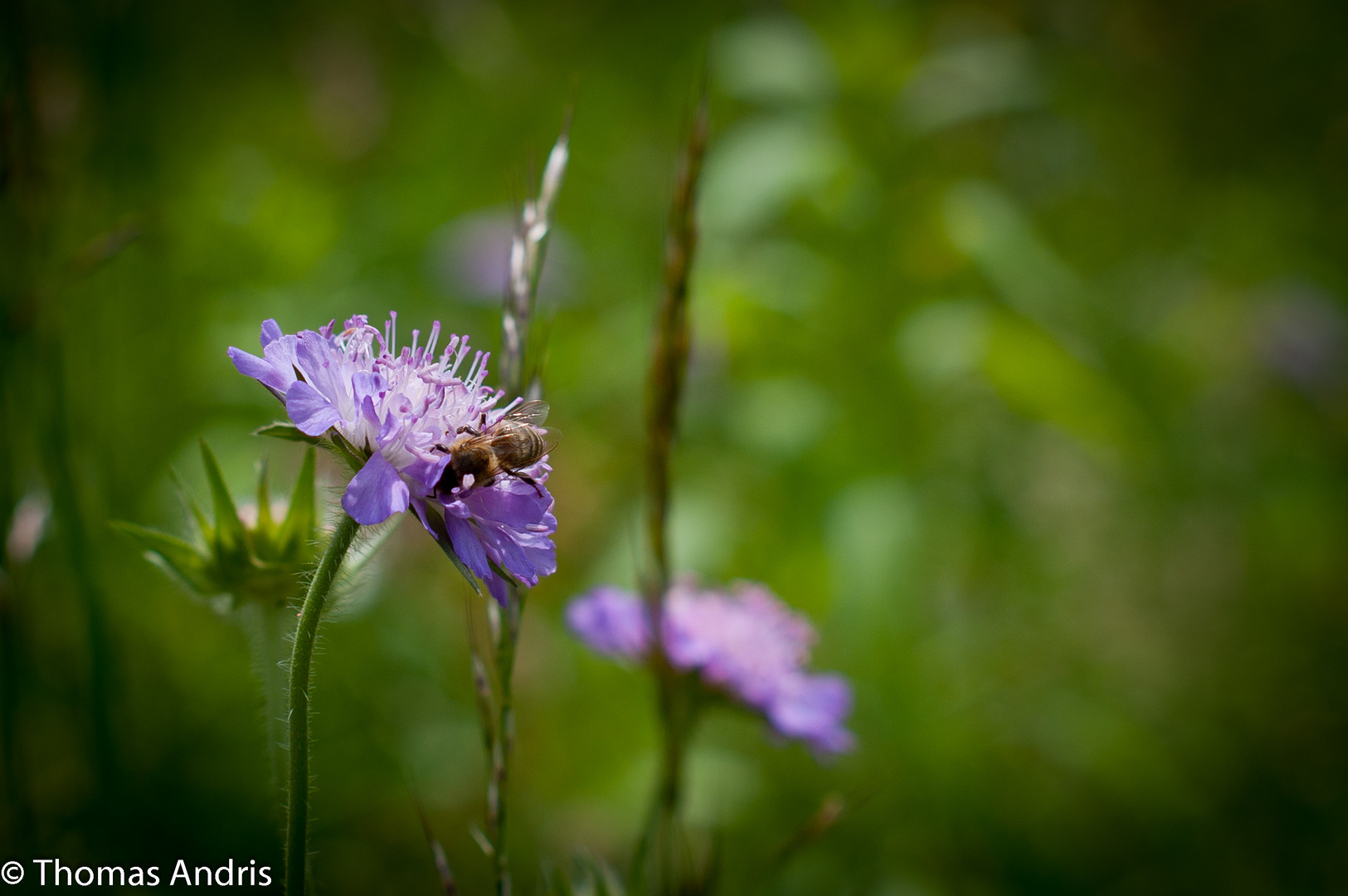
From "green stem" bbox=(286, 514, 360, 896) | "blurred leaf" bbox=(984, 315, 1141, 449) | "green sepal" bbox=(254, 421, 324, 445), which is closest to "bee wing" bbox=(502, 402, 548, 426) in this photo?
"green sepal" bbox=(254, 421, 324, 445)

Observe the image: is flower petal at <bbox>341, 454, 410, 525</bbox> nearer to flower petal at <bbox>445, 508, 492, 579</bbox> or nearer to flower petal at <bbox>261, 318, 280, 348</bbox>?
flower petal at <bbox>445, 508, 492, 579</bbox>

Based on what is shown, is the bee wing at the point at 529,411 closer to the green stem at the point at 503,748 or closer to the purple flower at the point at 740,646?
the green stem at the point at 503,748

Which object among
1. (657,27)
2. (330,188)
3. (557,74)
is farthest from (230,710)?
(657,27)

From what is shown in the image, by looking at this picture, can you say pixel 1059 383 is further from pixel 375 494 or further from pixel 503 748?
pixel 375 494

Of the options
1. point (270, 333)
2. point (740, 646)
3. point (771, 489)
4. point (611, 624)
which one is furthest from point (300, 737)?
point (771, 489)

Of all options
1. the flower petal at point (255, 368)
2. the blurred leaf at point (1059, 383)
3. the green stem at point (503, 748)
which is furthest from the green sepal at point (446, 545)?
the blurred leaf at point (1059, 383)

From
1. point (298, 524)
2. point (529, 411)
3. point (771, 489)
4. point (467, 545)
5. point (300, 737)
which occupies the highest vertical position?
point (771, 489)

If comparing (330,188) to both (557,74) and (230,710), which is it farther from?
(230,710)
